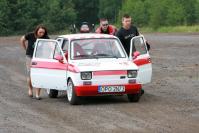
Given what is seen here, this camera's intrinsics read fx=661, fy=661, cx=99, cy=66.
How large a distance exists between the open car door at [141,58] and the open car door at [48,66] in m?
1.65

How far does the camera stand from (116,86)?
14039 mm

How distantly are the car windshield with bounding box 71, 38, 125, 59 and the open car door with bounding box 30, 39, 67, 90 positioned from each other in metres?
0.35

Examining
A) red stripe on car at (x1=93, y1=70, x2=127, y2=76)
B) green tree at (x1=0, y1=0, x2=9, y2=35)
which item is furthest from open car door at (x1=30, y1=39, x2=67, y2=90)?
green tree at (x1=0, y1=0, x2=9, y2=35)

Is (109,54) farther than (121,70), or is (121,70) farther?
(109,54)

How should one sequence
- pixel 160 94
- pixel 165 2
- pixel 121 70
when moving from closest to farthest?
pixel 121 70
pixel 160 94
pixel 165 2

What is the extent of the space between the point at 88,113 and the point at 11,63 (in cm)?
1696

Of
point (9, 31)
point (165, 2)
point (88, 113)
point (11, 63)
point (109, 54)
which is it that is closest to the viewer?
point (88, 113)

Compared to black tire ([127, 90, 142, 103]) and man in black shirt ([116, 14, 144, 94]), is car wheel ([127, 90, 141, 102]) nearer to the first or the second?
black tire ([127, 90, 142, 103])

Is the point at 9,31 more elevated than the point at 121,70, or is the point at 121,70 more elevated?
the point at 121,70

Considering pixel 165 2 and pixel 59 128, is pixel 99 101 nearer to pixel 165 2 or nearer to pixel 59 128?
pixel 59 128

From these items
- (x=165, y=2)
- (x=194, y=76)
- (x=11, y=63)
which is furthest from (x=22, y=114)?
(x=165, y=2)

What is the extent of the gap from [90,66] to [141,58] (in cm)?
165

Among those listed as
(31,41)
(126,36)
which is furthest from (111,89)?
(31,41)

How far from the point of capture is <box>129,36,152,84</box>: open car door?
1498 cm
